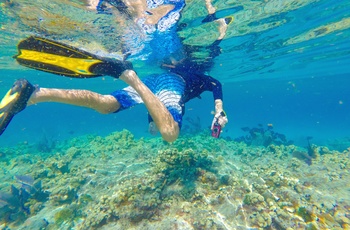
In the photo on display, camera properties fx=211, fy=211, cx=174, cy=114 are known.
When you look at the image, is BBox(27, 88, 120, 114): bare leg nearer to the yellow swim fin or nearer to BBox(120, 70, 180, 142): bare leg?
the yellow swim fin

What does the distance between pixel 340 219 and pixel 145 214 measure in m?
5.01

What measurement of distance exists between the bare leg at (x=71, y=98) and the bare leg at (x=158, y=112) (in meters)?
0.75

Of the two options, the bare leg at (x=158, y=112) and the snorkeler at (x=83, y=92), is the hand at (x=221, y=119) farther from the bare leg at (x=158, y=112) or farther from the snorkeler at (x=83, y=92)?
the bare leg at (x=158, y=112)

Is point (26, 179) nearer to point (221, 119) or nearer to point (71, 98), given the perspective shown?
point (71, 98)

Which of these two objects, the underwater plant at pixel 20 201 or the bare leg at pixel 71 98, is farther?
the underwater plant at pixel 20 201

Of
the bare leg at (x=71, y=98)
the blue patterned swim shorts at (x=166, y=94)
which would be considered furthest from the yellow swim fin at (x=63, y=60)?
the blue patterned swim shorts at (x=166, y=94)

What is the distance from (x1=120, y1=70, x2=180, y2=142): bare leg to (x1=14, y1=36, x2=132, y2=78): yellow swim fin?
27 centimetres

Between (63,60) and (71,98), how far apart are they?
76 cm

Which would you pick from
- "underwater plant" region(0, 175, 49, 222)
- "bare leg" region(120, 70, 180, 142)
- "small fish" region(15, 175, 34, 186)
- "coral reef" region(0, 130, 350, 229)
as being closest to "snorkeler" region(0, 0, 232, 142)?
"bare leg" region(120, 70, 180, 142)

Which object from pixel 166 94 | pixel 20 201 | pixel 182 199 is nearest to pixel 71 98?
pixel 166 94

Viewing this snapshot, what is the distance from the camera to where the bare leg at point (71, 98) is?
4078mm

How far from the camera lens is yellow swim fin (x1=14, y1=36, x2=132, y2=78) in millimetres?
3859

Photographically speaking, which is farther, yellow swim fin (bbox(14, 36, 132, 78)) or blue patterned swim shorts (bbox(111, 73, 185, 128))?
blue patterned swim shorts (bbox(111, 73, 185, 128))

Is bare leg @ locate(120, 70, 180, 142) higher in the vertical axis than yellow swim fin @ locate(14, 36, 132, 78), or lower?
lower
